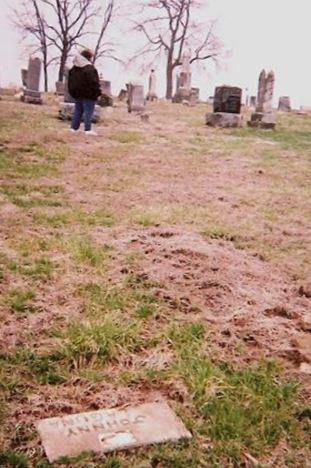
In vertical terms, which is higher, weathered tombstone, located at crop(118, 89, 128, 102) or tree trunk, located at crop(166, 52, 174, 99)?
tree trunk, located at crop(166, 52, 174, 99)

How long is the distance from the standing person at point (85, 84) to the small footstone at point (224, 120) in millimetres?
5028

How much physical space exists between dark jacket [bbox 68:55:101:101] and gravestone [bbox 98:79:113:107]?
18.2 feet

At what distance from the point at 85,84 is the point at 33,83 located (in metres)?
7.10

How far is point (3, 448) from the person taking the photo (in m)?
2.19

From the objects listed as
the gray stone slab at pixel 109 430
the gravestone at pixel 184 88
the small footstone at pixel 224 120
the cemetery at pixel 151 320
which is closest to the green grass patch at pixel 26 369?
the cemetery at pixel 151 320

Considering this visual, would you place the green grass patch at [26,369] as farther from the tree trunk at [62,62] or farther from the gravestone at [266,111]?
the tree trunk at [62,62]

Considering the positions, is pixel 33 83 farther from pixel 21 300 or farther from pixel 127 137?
pixel 21 300

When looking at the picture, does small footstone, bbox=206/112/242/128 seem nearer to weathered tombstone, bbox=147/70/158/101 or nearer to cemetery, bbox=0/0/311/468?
cemetery, bbox=0/0/311/468

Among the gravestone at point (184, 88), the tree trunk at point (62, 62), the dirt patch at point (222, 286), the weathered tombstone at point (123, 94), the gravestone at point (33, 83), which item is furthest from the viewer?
the tree trunk at point (62, 62)

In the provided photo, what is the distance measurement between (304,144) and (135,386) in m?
11.3

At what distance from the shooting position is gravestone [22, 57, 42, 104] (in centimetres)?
1653

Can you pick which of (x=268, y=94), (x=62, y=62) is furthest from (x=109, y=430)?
(x=62, y=62)

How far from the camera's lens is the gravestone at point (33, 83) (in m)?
16.5

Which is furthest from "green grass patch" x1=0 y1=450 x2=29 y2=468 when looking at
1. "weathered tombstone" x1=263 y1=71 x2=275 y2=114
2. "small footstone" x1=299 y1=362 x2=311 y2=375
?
"weathered tombstone" x1=263 y1=71 x2=275 y2=114
